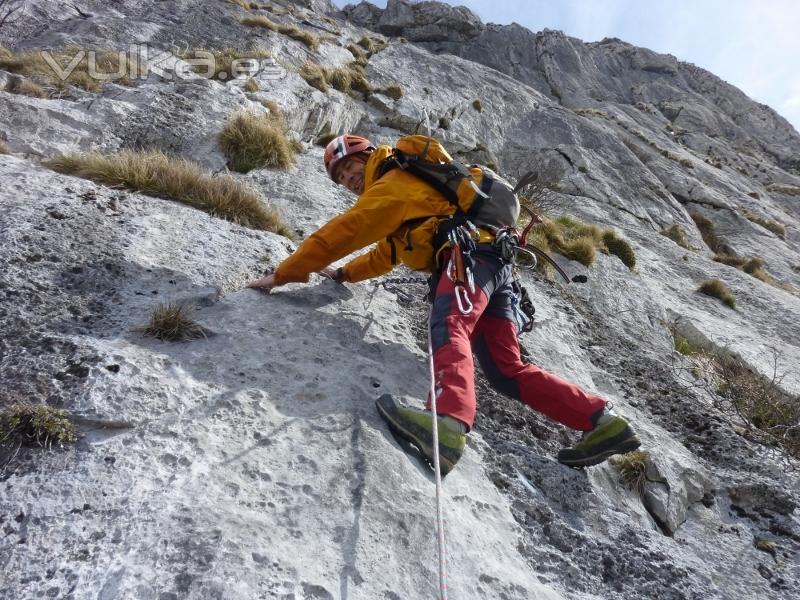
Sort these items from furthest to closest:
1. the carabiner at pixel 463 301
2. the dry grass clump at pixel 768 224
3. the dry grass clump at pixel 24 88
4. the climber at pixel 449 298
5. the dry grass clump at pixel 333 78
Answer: the dry grass clump at pixel 768 224 → the dry grass clump at pixel 333 78 → the dry grass clump at pixel 24 88 → the carabiner at pixel 463 301 → the climber at pixel 449 298

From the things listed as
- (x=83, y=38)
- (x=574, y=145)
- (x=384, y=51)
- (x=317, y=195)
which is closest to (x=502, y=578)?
(x=317, y=195)

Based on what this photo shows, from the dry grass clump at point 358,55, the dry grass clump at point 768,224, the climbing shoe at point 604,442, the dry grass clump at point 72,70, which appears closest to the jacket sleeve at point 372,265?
the climbing shoe at point 604,442

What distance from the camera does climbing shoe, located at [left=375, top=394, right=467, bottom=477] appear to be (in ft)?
8.29

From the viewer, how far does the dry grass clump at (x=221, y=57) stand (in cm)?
935

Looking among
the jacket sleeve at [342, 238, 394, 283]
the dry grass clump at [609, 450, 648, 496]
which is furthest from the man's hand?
the dry grass clump at [609, 450, 648, 496]

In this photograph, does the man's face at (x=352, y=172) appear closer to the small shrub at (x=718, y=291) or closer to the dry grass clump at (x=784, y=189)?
the small shrub at (x=718, y=291)

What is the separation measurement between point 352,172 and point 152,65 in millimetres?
7115

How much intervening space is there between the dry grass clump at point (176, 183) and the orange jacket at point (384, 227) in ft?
5.05

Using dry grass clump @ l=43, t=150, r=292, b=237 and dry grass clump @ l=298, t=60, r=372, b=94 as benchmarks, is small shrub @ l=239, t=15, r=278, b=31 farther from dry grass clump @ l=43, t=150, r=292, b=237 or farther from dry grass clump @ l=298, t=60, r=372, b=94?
dry grass clump @ l=43, t=150, r=292, b=237

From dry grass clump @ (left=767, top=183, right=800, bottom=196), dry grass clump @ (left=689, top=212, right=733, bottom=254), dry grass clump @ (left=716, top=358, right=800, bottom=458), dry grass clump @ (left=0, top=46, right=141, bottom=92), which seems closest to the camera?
dry grass clump @ (left=716, top=358, right=800, bottom=458)

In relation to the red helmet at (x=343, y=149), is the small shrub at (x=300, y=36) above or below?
above

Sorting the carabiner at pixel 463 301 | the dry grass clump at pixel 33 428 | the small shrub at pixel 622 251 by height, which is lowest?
the dry grass clump at pixel 33 428

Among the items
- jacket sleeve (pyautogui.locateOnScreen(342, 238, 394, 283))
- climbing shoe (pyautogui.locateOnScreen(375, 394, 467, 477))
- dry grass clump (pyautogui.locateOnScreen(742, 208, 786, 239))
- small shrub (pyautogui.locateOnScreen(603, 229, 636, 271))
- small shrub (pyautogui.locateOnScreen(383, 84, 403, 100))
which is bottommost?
climbing shoe (pyautogui.locateOnScreen(375, 394, 467, 477))

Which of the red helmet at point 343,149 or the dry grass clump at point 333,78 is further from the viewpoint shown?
the dry grass clump at point 333,78
